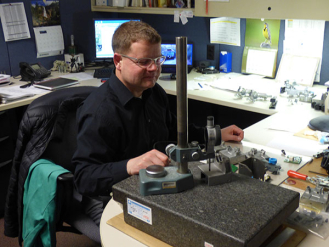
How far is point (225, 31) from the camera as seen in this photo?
2.91 meters

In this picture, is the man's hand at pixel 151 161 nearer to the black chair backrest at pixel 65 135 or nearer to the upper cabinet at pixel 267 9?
the black chair backrest at pixel 65 135

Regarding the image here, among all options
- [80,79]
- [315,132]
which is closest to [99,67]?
[80,79]

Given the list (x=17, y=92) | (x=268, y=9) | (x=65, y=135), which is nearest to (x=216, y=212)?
(x=65, y=135)

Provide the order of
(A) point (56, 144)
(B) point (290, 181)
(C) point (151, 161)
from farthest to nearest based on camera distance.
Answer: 1. (A) point (56, 144)
2. (B) point (290, 181)
3. (C) point (151, 161)

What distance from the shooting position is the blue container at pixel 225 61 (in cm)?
294

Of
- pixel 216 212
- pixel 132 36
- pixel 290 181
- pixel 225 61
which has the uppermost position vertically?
pixel 132 36

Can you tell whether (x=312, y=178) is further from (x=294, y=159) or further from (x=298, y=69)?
(x=298, y=69)

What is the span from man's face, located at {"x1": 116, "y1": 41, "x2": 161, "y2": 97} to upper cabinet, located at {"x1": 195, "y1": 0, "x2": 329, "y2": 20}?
38.8 inches

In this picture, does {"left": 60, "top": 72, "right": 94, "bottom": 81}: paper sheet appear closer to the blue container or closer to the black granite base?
the blue container

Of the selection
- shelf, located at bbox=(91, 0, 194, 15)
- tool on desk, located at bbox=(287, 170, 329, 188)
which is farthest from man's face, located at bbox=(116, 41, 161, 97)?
shelf, located at bbox=(91, 0, 194, 15)

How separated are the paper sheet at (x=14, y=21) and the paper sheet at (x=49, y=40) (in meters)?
0.11

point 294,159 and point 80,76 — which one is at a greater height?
point 80,76

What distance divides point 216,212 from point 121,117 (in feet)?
2.20

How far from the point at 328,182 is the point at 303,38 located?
147 centimetres
